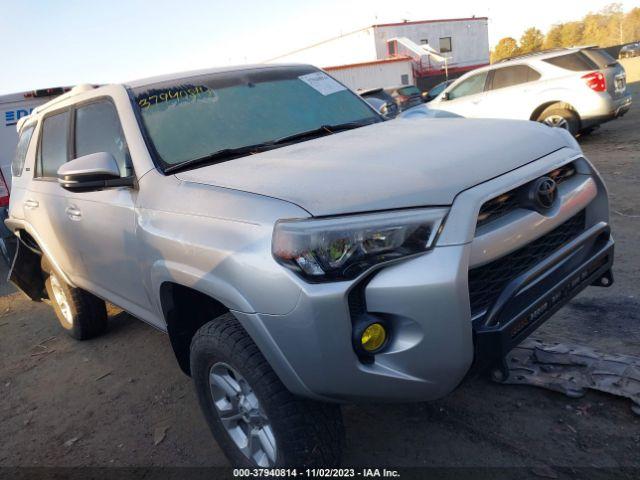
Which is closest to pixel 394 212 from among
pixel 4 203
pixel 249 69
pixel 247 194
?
pixel 247 194

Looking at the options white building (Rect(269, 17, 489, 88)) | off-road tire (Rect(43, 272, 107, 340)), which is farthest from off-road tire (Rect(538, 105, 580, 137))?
white building (Rect(269, 17, 489, 88))

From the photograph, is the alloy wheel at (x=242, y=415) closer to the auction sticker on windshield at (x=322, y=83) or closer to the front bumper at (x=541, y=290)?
the front bumper at (x=541, y=290)

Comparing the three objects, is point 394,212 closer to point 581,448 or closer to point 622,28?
point 581,448

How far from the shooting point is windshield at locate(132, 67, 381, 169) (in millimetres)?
2705

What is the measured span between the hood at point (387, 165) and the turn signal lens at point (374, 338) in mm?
406

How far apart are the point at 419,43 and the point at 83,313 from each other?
119 ft

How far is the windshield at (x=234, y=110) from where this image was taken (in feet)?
8.87

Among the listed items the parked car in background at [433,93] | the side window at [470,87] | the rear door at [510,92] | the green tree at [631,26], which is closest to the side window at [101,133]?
the rear door at [510,92]

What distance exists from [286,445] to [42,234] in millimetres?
2968

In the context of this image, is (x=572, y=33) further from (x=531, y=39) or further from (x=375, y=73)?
(x=375, y=73)

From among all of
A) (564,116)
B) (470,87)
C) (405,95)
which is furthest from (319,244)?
(405,95)

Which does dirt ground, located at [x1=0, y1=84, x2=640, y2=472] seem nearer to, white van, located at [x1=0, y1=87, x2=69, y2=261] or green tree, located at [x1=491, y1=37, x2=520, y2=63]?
white van, located at [x1=0, y1=87, x2=69, y2=261]

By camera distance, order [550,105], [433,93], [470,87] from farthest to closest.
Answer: [433,93] < [470,87] < [550,105]

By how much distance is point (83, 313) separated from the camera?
416cm
